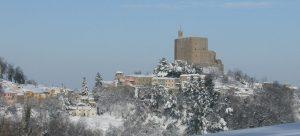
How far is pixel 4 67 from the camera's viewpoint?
279 feet

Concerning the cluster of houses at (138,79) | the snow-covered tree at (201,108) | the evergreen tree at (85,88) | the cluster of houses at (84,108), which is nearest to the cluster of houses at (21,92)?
the evergreen tree at (85,88)

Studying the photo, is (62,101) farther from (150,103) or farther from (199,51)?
(199,51)

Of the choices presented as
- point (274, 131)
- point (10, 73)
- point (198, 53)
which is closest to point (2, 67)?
point (10, 73)

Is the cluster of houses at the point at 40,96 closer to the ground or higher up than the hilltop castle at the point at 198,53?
closer to the ground

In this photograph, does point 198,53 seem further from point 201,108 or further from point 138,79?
point 201,108

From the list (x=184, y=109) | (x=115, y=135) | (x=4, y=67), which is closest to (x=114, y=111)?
(x=4, y=67)

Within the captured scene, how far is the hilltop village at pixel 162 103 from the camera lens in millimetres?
36906

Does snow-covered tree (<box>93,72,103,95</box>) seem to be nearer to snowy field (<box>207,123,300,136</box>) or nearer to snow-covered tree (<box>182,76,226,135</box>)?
snow-covered tree (<box>182,76,226,135</box>)

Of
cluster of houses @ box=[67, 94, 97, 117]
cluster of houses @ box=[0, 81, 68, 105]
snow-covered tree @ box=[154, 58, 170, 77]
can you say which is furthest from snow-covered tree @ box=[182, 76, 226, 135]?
snow-covered tree @ box=[154, 58, 170, 77]

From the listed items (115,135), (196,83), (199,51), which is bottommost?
(115,135)

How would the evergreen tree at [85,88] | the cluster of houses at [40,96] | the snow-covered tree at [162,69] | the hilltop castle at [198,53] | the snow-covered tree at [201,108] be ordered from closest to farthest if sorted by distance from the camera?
the snow-covered tree at [201,108]
the cluster of houses at [40,96]
the snow-covered tree at [162,69]
the evergreen tree at [85,88]
the hilltop castle at [198,53]

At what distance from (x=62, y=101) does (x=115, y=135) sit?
2499cm

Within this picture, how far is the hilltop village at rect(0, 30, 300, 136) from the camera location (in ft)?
121

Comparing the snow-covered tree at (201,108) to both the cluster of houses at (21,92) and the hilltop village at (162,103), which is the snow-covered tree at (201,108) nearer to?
the hilltop village at (162,103)
